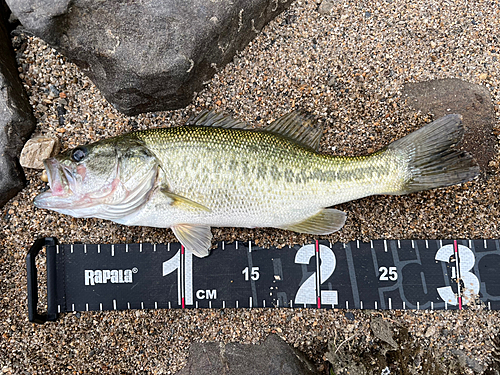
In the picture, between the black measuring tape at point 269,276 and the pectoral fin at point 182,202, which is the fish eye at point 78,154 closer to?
the pectoral fin at point 182,202

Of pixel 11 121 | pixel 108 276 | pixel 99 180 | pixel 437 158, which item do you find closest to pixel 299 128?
pixel 437 158

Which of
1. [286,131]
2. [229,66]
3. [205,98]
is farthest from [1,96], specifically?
[286,131]

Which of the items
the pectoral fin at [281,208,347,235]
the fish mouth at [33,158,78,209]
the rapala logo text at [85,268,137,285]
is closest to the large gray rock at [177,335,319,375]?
the rapala logo text at [85,268,137,285]

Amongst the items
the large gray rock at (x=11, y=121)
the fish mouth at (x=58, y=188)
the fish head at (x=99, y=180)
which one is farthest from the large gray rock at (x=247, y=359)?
the large gray rock at (x=11, y=121)

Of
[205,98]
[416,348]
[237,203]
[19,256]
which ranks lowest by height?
[416,348]

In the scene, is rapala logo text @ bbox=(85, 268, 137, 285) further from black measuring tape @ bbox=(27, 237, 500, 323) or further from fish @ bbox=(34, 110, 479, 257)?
fish @ bbox=(34, 110, 479, 257)

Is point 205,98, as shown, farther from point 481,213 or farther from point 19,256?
point 481,213
